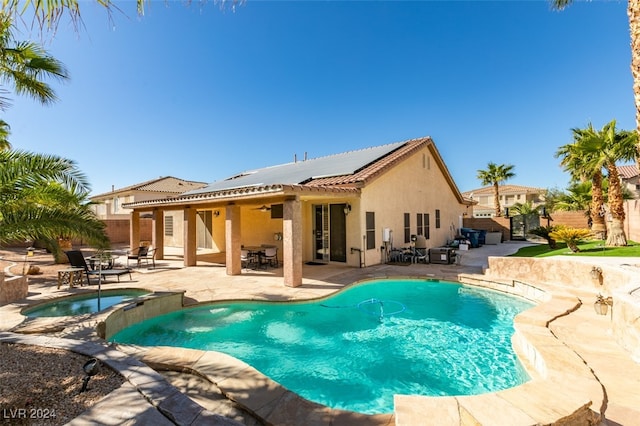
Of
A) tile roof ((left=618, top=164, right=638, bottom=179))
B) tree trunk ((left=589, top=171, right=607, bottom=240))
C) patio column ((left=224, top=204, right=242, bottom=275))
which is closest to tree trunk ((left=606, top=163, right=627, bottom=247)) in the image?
tree trunk ((left=589, top=171, right=607, bottom=240))

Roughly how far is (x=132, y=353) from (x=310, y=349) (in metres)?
3.54

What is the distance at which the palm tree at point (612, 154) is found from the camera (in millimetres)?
14539

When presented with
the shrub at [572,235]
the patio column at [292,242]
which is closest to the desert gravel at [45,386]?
the patio column at [292,242]

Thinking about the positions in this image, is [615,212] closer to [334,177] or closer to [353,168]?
[353,168]

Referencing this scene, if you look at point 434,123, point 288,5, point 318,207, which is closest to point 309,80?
point 288,5

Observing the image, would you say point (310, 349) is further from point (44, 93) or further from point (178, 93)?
point (178, 93)

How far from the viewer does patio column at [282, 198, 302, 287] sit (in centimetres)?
1016

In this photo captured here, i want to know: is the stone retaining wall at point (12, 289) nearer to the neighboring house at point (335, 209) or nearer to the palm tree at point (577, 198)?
the neighboring house at point (335, 209)

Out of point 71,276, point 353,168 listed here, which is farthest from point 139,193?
point 353,168

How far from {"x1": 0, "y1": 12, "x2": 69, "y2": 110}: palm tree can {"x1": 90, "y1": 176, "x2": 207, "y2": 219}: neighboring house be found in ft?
74.0

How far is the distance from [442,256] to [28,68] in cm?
1858

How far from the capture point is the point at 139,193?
31328 millimetres

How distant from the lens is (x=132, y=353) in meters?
5.04

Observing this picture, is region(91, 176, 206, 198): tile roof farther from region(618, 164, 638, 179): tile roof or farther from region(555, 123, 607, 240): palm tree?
region(618, 164, 638, 179): tile roof
